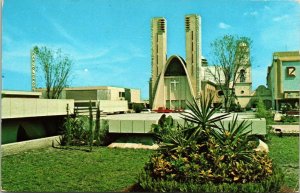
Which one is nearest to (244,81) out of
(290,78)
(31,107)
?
(290,78)

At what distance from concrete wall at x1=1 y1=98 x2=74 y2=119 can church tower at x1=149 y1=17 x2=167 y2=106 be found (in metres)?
38.2

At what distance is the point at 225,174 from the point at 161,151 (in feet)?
4.83

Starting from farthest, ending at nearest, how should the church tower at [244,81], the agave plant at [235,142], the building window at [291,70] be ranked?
the building window at [291,70] → the church tower at [244,81] → the agave plant at [235,142]

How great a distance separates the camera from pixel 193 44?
171 ft

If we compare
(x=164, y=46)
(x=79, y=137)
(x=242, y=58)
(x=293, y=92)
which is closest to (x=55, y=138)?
(x=79, y=137)

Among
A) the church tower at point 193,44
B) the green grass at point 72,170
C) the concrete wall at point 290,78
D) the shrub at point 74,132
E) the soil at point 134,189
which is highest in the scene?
the church tower at point 193,44

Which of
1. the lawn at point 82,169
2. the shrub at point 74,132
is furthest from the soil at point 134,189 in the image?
the shrub at point 74,132

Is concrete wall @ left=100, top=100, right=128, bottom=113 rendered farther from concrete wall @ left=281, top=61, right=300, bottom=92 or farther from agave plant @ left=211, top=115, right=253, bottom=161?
agave plant @ left=211, top=115, right=253, bottom=161

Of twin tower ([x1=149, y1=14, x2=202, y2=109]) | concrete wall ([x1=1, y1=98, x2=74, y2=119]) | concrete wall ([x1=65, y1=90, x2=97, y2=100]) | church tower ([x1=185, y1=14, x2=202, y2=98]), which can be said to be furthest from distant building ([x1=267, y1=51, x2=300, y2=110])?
concrete wall ([x1=1, y1=98, x2=74, y2=119])

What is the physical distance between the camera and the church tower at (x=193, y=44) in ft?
170

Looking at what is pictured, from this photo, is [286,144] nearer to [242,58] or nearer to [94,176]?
[94,176]

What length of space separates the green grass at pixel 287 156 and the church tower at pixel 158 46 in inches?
1488

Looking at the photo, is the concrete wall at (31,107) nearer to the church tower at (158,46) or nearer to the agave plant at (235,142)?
the agave plant at (235,142)

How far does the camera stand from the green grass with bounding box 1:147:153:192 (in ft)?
28.1
